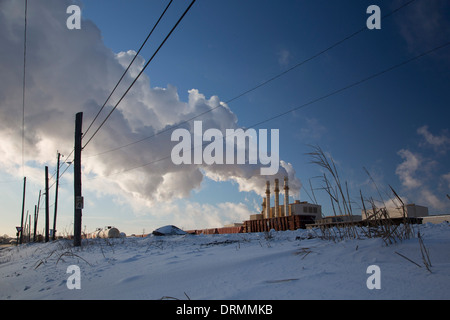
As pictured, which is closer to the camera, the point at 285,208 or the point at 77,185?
the point at 77,185

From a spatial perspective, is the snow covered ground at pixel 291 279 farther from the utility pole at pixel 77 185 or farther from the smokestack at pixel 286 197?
the smokestack at pixel 286 197

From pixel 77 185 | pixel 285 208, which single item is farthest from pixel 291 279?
pixel 285 208

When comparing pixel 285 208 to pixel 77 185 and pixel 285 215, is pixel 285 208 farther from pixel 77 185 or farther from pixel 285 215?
pixel 77 185

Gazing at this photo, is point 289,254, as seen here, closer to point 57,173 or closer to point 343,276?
point 343,276

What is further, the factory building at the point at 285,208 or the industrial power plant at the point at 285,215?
the factory building at the point at 285,208

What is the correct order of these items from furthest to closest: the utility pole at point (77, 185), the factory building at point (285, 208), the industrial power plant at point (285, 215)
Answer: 1. the factory building at point (285, 208)
2. the industrial power plant at point (285, 215)
3. the utility pole at point (77, 185)

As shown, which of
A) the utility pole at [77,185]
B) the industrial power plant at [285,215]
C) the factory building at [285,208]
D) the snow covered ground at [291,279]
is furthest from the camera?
the factory building at [285,208]

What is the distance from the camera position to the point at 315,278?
1780mm

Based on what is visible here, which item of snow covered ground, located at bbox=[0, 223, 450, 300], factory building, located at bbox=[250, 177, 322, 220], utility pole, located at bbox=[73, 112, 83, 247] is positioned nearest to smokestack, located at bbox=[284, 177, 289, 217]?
factory building, located at bbox=[250, 177, 322, 220]

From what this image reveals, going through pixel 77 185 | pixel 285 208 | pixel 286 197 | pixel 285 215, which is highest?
pixel 77 185

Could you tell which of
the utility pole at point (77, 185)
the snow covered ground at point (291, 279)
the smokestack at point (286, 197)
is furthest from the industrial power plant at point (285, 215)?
the snow covered ground at point (291, 279)

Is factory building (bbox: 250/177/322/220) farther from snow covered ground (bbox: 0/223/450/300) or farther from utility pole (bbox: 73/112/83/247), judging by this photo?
snow covered ground (bbox: 0/223/450/300)
